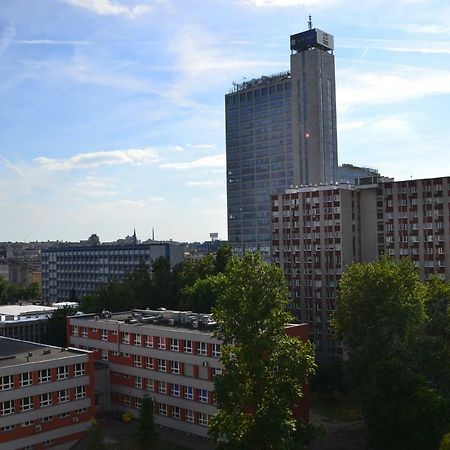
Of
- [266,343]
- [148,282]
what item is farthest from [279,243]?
[266,343]

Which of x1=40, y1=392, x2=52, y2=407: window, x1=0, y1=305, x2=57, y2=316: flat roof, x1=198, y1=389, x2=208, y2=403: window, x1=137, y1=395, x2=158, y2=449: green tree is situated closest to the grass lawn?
x1=198, y1=389, x2=208, y2=403: window

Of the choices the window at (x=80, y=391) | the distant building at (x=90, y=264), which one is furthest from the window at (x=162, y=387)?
the distant building at (x=90, y=264)

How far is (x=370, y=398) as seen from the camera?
53.6 meters

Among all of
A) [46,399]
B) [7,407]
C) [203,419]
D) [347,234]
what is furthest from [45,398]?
[347,234]

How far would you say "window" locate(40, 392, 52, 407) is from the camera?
57188 mm

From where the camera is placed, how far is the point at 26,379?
56031 millimetres

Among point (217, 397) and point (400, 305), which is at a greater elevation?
point (400, 305)

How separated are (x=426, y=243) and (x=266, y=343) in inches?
2542

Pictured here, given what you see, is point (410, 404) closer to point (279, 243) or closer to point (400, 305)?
point (400, 305)

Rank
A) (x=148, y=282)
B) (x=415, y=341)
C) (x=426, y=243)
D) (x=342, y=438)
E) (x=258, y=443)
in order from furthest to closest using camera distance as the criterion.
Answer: (x=148, y=282)
(x=426, y=243)
(x=342, y=438)
(x=415, y=341)
(x=258, y=443)

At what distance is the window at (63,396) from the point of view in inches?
2317

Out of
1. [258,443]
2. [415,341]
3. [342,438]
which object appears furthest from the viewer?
[342,438]

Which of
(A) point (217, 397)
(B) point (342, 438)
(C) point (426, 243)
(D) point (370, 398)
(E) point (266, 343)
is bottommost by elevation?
(B) point (342, 438)

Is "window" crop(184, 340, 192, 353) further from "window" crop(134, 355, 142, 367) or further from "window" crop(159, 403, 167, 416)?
"window" crop(134, 355, 142, 367)
